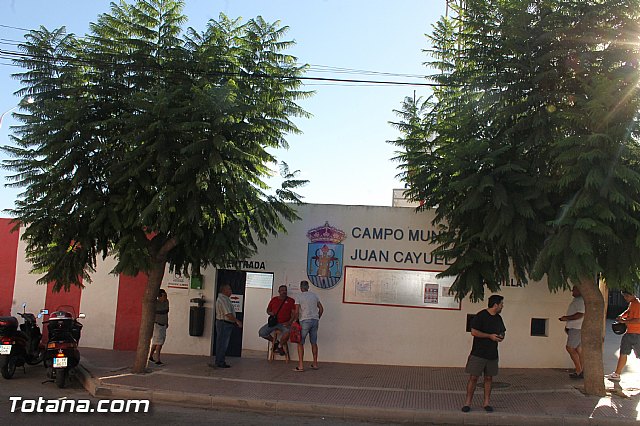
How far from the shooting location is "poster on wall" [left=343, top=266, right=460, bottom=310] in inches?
570

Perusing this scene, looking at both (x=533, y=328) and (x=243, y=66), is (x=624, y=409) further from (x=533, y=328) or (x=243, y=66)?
(x=243, y=66)

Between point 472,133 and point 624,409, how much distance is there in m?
5.22

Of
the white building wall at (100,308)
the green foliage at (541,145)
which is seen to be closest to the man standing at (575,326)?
the green foliage at (541,145)

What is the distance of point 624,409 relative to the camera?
9.84 metres

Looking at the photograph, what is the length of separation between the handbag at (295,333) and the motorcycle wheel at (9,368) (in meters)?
5.40

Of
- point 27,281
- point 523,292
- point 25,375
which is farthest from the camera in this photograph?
point 27,281

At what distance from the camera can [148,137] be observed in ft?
36.0

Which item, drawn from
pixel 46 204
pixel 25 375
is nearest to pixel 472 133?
pixel 46 204

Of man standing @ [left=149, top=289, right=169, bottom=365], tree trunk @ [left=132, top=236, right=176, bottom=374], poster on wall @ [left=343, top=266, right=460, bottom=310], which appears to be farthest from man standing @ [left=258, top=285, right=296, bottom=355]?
tree trunk @ [left=132, top=236, right=176, bottom=374]

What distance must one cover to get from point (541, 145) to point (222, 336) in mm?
7241

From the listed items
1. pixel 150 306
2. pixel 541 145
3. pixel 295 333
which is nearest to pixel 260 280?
pixel 295 333

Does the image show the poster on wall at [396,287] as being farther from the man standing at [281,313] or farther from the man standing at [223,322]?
the man standing at [223,322]

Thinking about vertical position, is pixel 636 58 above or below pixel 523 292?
above

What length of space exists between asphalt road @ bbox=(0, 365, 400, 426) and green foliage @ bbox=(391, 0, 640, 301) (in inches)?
160
